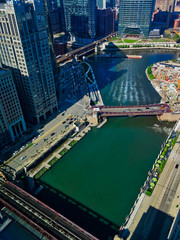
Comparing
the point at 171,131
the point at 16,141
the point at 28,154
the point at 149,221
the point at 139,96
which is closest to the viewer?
the point at 149,221

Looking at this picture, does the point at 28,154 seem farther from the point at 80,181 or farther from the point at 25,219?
the point at 25,219

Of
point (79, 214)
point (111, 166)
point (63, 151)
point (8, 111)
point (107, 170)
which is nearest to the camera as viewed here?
point (79, 214)

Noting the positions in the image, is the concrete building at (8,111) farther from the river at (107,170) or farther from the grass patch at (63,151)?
the river at (107,170)

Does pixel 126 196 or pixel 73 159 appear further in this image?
pixel 73 159

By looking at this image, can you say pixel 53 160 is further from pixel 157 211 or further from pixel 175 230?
pixel 175 230

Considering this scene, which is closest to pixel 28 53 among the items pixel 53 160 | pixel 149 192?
pixel 53 160

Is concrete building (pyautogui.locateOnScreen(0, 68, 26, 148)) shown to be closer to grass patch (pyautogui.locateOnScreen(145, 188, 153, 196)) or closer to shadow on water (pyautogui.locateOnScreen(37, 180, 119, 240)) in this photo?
shadow on water (pyautogui.locateOnScreen(37, 180, 119, 240))

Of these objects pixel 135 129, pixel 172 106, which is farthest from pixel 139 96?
pixel 135 129
